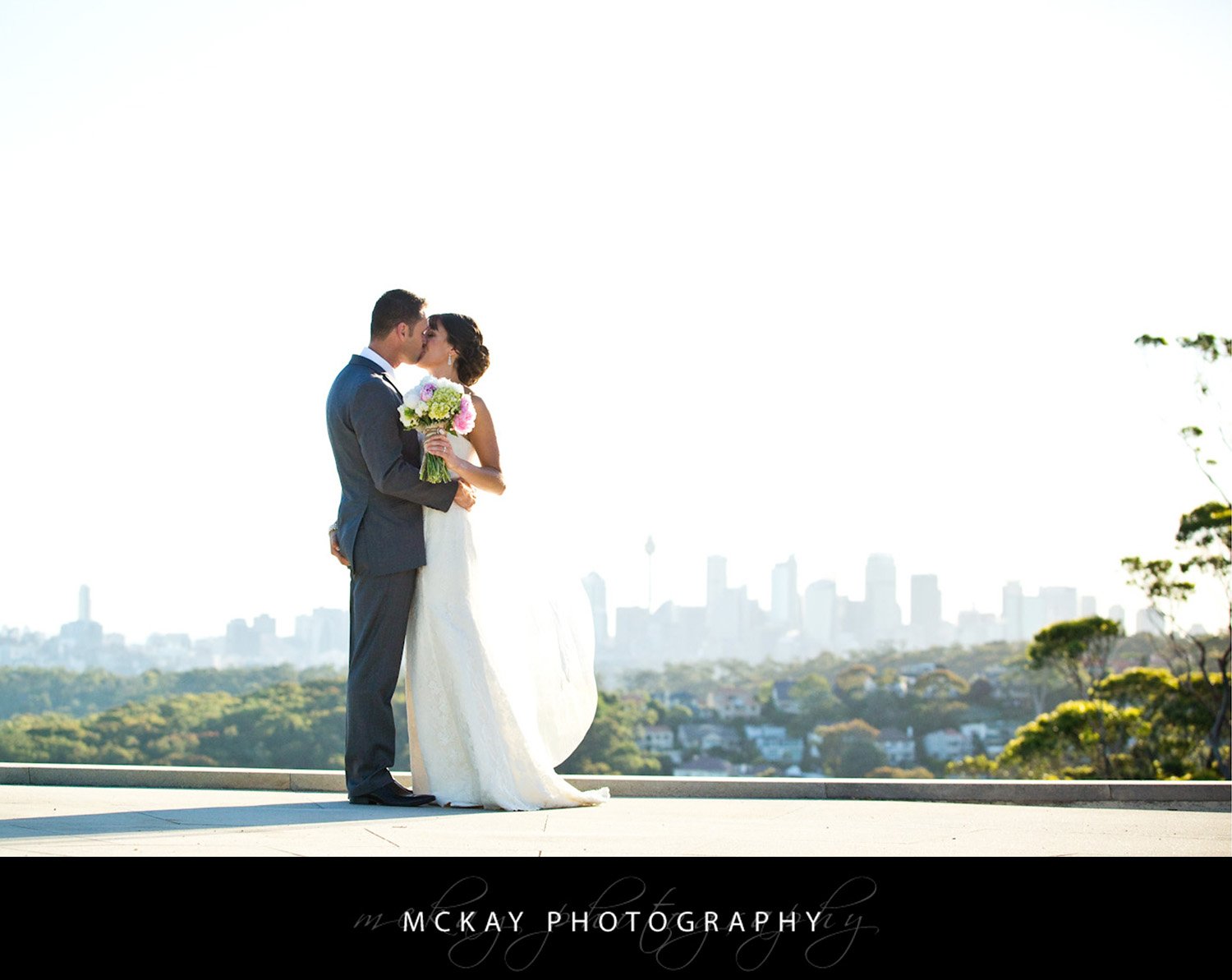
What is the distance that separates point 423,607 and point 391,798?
2.91 ft

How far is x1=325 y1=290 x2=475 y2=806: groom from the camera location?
20.1 feet

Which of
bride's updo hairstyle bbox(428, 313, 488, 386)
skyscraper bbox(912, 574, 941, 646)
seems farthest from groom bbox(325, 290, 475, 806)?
skyscraper bbox(912, 574, 941, 646)

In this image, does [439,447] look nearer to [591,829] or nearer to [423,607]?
[423,607]

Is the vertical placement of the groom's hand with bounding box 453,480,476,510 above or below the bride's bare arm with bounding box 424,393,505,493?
below

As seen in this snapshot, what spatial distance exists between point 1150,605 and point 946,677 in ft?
117

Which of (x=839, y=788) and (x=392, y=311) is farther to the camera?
(x=839, y=788)

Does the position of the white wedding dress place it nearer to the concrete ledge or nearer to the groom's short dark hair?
the groom's short dark hair

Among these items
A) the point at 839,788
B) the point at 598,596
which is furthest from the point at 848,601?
the point at 839,788

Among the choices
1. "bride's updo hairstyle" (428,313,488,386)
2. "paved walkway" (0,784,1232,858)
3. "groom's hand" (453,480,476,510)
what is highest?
"bride's updo hairstyle" (428,313,488,386)

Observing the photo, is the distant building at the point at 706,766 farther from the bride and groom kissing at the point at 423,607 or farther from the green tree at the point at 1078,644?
the bride and groom kissing at the point at 423,607

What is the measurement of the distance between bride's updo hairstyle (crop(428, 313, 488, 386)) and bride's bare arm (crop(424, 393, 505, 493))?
22 centimetres

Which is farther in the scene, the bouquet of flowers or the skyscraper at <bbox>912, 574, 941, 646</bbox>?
the skyscraper at <bbox>912, 574, 941, 646</bbox>

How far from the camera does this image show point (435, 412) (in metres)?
6.02
